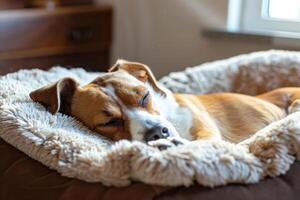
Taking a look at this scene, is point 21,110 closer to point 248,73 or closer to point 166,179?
point 166,179

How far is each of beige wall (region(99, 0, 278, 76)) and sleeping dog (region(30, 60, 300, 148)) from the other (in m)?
0.64

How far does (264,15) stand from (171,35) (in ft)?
1.61

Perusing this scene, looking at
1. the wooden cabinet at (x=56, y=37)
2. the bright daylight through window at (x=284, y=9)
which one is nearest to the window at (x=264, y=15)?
the bright daylight through window at (x=284, y=9)

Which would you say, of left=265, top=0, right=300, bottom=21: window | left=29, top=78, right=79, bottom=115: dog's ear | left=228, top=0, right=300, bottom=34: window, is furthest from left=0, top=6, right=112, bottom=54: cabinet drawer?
left=29, top=78, right=79, bottom=115: dog's ear

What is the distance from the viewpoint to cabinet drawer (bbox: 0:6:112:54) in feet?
8.91

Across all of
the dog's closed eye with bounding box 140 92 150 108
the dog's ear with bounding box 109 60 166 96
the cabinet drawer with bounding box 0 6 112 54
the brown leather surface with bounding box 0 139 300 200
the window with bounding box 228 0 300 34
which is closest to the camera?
the brown leather surface with bounding box 0 139 300 200

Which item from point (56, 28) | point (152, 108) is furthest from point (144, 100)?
point (56, 28)

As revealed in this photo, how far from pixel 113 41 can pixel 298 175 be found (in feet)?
6.30

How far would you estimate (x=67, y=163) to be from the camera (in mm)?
1376

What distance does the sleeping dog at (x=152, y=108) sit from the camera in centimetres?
163

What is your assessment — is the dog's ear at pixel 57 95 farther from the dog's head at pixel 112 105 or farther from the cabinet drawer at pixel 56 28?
the cabinet drawer at pixel 56 28

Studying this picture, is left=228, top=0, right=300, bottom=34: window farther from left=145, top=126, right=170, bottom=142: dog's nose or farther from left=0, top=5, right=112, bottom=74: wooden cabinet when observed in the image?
left=145, top=126, right=170, bottom=142: dog's nose

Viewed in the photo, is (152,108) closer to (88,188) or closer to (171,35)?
(88,188)

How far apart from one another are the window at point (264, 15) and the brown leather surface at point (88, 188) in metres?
1.31
